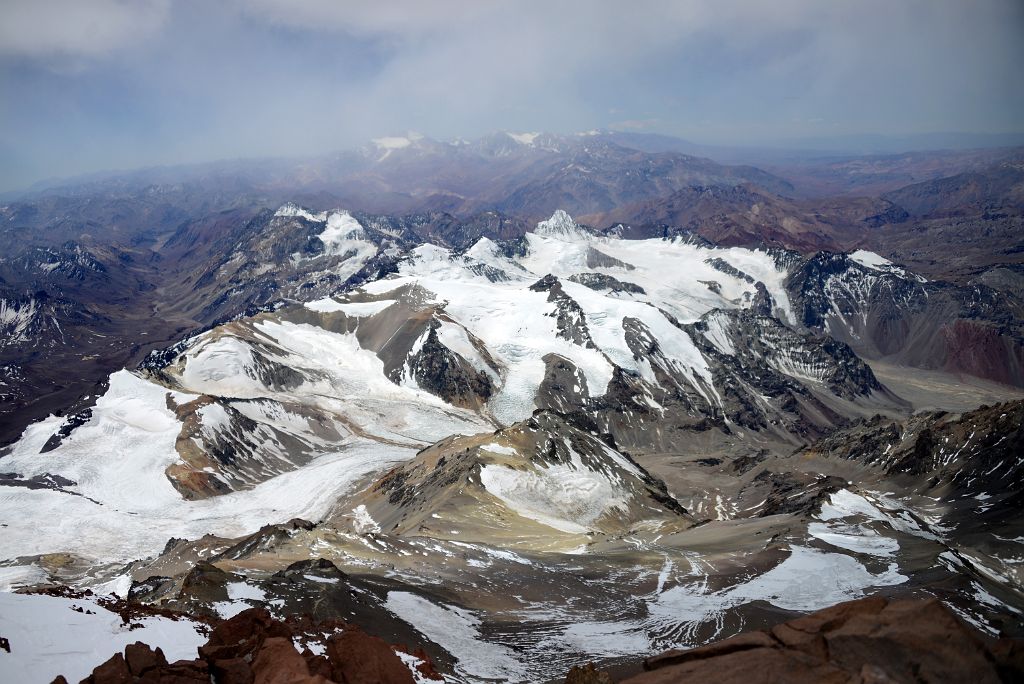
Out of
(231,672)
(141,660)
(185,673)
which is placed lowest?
(231,672)

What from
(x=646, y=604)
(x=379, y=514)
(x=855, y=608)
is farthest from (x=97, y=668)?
(x=379, y=514)

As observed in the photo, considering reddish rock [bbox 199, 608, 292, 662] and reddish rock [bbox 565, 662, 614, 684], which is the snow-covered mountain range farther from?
reddish rock [bbox 199, 608, 292, 662]

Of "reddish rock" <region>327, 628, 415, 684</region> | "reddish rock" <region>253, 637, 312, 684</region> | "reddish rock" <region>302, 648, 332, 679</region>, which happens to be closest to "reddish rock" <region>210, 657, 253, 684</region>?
"reddish rock" <region>253, 637, 312, 684</region>

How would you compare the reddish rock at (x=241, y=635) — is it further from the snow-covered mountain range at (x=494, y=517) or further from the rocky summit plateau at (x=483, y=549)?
the snow-covered mountain range at (x=494, y=517)

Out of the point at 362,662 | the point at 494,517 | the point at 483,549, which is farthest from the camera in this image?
the point at 494,517

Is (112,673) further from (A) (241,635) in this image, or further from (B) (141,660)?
(A) (241,635)

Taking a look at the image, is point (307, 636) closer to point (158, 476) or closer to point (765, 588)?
point (765, 588)

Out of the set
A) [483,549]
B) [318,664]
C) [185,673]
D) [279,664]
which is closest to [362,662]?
[318,664]
